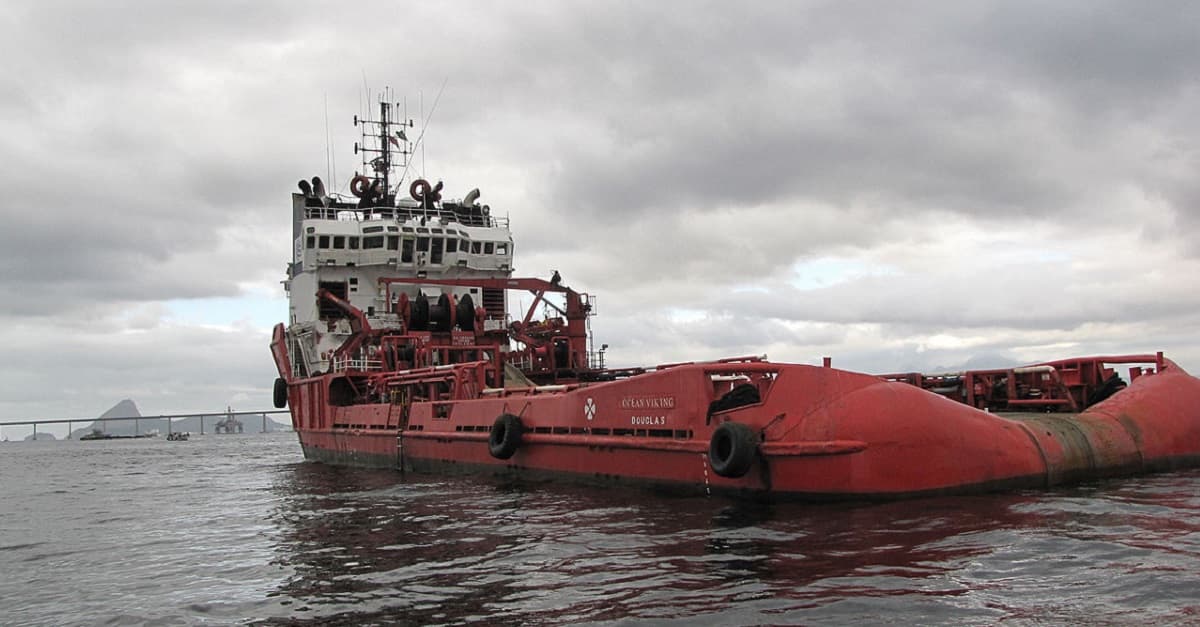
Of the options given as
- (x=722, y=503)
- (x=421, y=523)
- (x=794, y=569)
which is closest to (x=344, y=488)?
(x=421, y=523)

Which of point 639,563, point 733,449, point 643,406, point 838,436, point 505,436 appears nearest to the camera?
point 639,563

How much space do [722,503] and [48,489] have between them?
66.2 ft

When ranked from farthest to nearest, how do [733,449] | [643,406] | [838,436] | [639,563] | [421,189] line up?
[421,189]
[643,406]
[733,449]
[838,436]
[639,563]

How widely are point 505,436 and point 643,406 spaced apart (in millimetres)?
3601

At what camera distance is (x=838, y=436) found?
10.7 metres

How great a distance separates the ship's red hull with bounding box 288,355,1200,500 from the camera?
10.8m

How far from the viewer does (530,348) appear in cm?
2531

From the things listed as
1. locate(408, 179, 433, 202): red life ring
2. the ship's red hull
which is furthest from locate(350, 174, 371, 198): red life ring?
the ship's red hull

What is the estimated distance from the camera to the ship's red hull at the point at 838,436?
10828mm

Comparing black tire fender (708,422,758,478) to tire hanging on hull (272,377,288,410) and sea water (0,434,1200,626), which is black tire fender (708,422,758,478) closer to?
sea water (0,434,1200,626)

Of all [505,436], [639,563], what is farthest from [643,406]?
[639,563]

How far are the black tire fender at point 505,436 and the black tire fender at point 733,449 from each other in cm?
521

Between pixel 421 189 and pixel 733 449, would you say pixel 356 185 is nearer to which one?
pixel 421 189

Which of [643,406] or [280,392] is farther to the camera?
[280,392]
